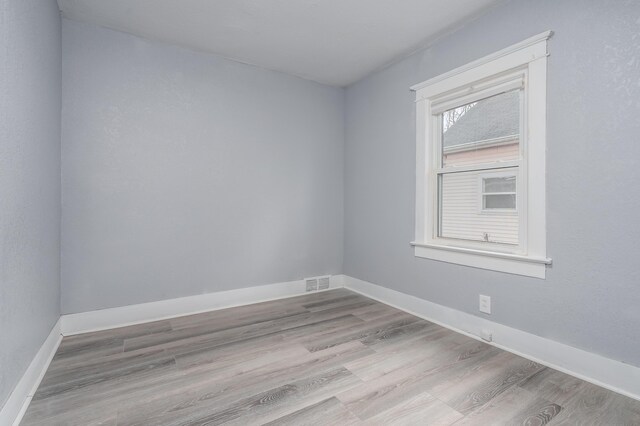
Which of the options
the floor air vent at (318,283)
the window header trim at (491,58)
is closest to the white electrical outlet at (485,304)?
the window header trim at (491,58)

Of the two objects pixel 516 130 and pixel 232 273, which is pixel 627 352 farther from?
pixel 232 273

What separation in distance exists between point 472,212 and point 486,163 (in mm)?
421

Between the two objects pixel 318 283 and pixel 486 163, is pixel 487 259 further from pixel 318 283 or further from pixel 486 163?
pixel 318 283

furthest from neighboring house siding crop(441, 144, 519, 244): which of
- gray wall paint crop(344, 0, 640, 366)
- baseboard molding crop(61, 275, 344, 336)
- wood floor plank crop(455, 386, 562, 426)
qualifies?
baseboard molding crop(61, 275, 344, 336)

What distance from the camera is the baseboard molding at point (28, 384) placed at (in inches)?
54.8

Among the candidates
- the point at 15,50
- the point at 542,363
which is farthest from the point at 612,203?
the point at 15,50

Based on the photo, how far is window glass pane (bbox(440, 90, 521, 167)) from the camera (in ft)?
7.64

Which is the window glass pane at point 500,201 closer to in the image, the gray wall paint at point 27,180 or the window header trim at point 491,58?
the window header trim at point 491,58

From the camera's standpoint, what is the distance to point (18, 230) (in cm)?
151

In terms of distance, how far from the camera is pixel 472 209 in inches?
103

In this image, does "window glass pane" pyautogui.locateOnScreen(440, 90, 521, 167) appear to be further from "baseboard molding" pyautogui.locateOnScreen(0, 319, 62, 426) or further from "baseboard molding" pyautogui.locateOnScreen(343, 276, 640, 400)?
"baseboard molding" pyautogui.locateOnScreen(0, 319, 62, 426)

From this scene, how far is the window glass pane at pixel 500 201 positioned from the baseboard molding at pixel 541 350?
887mm

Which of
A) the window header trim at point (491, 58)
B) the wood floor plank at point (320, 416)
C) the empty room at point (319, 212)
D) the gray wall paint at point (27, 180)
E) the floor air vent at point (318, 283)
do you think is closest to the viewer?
the gray wall paint at point (27, 180)

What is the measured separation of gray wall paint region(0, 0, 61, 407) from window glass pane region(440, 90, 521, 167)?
294 cm
